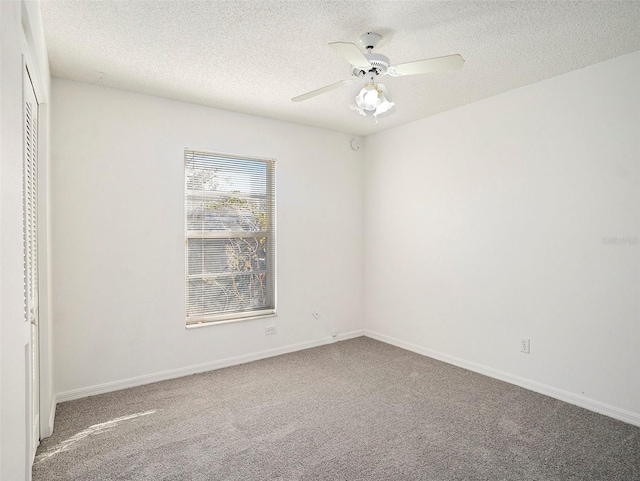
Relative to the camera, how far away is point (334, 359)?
4.12 metres

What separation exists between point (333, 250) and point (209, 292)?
5.14ft

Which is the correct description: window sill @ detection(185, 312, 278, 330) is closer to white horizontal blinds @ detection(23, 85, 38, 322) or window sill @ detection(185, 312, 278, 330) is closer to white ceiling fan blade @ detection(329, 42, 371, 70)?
white horizontal blinds @ detection(23, 85, 38, 322)

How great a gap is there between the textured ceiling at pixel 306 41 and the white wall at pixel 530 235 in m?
0.36

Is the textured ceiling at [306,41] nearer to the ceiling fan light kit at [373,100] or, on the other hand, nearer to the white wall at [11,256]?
the ceiling fan light kit at [373,100]

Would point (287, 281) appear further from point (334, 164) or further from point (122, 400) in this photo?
point (122, 400)

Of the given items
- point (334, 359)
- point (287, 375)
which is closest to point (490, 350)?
point (334, 359)

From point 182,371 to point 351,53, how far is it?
10.1ft

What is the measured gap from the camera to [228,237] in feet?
13.1

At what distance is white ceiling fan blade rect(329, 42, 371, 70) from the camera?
6.68ft

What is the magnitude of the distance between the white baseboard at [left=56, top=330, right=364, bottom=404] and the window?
42cm

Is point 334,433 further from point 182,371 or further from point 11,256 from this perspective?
point 11,256

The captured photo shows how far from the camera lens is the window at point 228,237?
3.78m

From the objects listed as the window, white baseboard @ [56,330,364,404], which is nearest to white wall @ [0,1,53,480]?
white baseboard @ [56,330,364,404]

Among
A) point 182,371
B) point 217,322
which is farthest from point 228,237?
point 182,371
